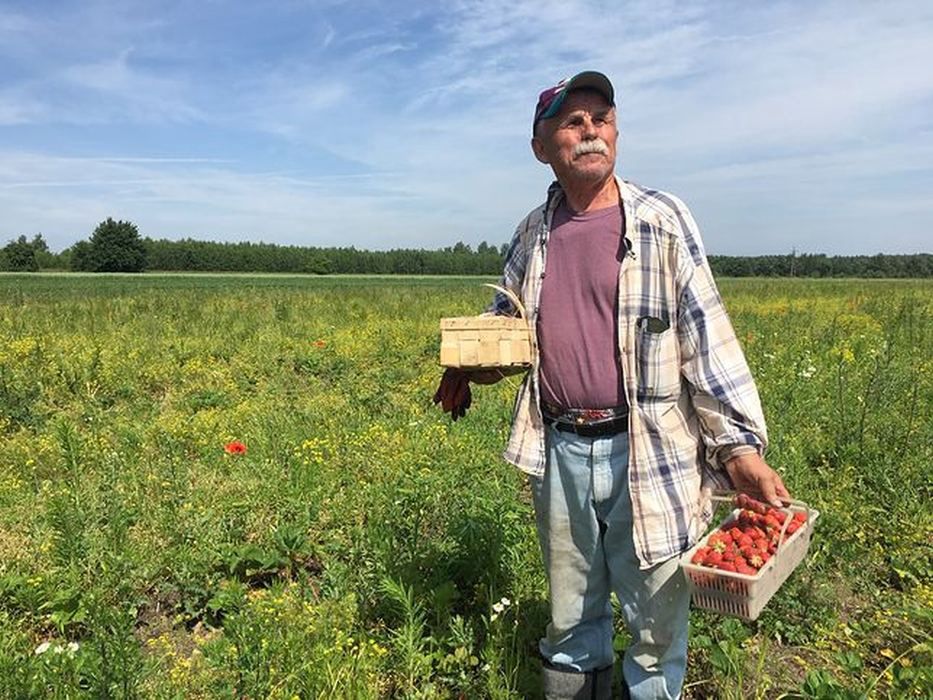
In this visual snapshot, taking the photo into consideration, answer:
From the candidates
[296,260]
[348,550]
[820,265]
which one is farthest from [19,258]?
[820,265]

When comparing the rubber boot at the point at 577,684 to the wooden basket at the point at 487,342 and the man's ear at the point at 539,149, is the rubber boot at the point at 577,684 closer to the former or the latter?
the wooden basket at the point at 487,342

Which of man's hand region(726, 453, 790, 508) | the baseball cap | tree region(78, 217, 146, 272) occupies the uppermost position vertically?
tree region(78, 217, 146, 272)

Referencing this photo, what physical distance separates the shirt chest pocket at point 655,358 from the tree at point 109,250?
93.4m

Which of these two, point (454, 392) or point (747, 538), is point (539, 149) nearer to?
point (454, 392)

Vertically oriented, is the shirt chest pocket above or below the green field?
above

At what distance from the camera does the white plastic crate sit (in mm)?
1928

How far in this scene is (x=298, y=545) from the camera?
12.1ft

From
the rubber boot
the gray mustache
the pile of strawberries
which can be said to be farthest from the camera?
the rubber boot

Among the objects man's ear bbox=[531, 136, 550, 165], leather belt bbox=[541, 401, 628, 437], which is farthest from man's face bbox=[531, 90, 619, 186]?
leather belt bbox=[541, 401, 628, 437]

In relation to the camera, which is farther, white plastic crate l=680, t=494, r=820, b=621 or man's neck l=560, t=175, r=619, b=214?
man's neck l=560, t=175, r=619, b=214

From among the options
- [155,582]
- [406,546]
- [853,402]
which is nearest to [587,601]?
[406,546]

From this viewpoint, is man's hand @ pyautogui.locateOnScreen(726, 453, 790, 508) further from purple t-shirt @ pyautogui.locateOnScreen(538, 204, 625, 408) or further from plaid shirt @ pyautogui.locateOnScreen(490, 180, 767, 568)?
purple t-shirt @ pyautogui.locateOnScreen(538, 204, 625, 408)

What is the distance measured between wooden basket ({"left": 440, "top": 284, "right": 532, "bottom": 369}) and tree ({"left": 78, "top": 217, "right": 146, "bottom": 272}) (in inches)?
3658

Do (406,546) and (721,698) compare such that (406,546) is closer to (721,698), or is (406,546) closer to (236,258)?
(721,698)
